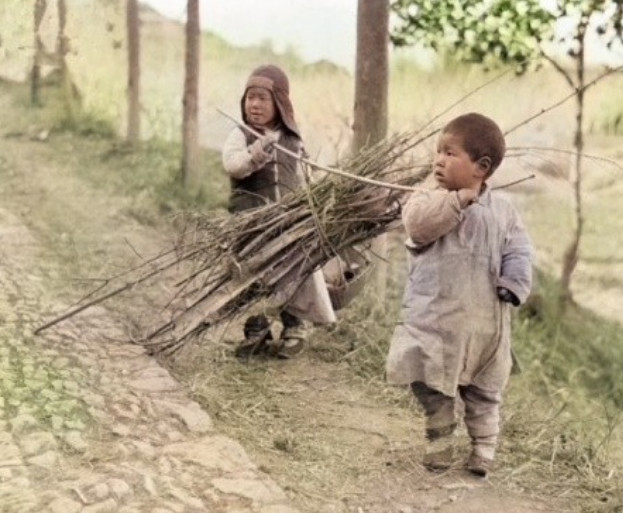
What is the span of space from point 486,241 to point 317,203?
2.94 ft

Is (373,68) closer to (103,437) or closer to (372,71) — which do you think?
(372,71)

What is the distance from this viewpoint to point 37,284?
537cm

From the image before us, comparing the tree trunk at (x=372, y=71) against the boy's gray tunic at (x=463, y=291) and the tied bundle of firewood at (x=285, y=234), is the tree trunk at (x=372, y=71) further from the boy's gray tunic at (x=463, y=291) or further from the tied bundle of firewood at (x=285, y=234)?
the boy's gray tunic at (x=463, y=291)

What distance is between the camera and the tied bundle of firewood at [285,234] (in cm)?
392

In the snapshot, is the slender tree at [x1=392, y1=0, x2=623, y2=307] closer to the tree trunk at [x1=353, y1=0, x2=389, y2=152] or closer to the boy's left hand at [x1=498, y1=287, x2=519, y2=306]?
the tree trunk at [x1=353, y1=0, x2=389, y2=152]

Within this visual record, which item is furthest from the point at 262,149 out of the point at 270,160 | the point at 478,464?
the point at 478,464

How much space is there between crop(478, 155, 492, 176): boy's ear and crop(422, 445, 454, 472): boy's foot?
1041mm

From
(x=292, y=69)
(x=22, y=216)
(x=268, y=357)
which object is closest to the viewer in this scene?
(x=268, y=357)

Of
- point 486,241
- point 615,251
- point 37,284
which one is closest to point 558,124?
point 615,251

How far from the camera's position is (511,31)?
7.51m

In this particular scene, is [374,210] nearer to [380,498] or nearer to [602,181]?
[380,498]

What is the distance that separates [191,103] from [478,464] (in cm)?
457

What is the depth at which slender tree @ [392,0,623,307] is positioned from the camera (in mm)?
7359

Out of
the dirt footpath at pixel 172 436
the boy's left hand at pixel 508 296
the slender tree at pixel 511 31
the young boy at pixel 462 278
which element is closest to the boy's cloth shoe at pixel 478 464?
the dirt footpath at pixel 172 436
